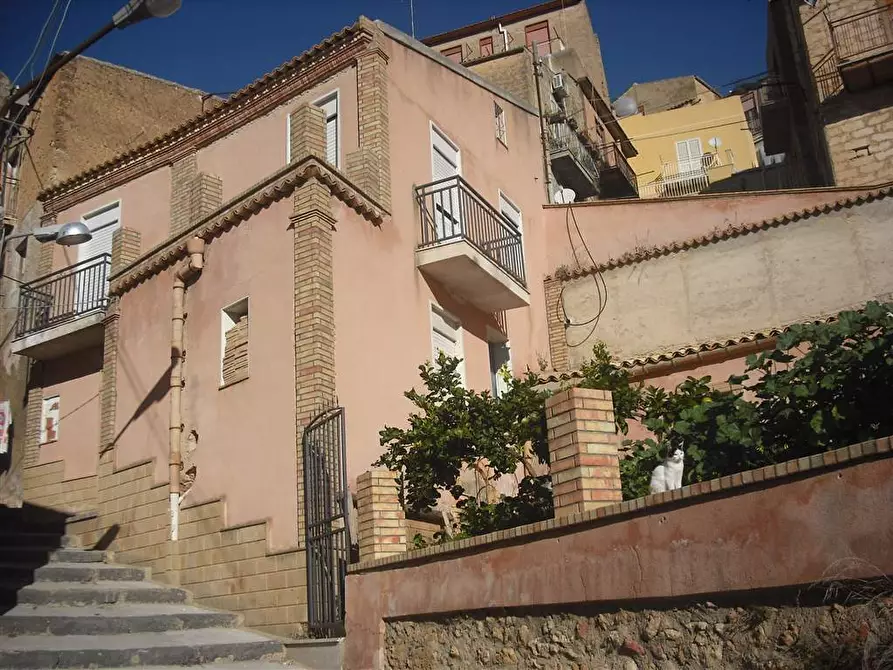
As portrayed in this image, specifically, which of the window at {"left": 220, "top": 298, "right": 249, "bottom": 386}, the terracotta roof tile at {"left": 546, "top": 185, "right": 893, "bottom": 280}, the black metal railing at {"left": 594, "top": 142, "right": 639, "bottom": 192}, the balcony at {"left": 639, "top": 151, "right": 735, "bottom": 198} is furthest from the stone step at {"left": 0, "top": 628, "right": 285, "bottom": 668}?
the balcony at {"left": 639, "top": 151, "right": 735, "bottom": 198}

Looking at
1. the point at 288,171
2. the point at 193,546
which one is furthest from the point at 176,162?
the point at 193,546

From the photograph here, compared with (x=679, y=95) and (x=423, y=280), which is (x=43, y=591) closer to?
(x=423, y=280)

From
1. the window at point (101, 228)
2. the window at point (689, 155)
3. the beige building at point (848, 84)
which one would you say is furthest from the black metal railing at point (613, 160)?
the window at point (101, 228)

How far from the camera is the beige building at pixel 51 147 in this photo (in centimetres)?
1773

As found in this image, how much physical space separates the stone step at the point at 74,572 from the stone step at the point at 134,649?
1854mm

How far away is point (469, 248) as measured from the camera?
13.8 meters

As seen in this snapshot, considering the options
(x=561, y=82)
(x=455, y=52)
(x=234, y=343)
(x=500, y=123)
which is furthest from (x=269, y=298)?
(x=455, y=52)

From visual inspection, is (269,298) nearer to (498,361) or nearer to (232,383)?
(232,383)

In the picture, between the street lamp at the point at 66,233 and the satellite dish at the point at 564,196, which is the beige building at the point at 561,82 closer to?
the satellite dish at the point at 564,196

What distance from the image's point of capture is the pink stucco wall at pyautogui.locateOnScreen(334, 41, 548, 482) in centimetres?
1174

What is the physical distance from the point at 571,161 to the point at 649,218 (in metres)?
3.90

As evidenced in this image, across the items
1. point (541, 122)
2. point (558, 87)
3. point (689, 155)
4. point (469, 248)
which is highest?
point (689, 155)

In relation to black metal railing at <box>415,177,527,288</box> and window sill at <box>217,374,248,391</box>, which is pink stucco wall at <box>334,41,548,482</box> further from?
window sill at <box>217,374,248,391</box>

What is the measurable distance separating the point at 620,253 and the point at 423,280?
5.02 m
